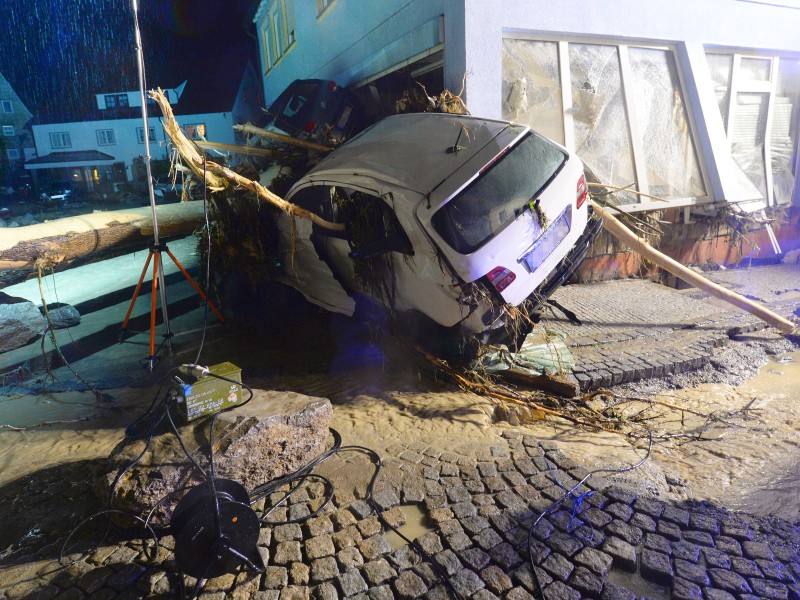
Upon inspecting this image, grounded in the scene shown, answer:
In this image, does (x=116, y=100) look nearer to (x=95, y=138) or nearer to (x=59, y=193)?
(x=95, y=138)

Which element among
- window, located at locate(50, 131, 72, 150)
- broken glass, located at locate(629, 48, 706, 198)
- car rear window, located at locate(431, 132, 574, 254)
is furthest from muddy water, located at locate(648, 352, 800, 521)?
window, located at locate(50, 131, 72, 150)

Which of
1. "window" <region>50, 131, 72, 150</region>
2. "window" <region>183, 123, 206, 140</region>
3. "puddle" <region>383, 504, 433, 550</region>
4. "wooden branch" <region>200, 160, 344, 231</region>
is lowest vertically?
"puddle" <region>383, 504, 433, 550</region>

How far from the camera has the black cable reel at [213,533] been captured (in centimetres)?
242

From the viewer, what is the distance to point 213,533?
8.13ft

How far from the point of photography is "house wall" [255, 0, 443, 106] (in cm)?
741

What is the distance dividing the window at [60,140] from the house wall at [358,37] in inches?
239

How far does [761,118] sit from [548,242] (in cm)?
783

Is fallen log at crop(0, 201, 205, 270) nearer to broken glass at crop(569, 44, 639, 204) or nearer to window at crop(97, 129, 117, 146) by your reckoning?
window at crop(97, 129, 117, 146)

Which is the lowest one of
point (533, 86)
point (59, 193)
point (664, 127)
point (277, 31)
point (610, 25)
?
point (59, 193)

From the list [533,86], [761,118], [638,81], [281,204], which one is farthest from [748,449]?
[761,118]

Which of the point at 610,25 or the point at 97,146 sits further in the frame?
the point at 97,146

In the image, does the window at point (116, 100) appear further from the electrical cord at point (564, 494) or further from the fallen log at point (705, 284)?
the electrical cord at point (564, 494)

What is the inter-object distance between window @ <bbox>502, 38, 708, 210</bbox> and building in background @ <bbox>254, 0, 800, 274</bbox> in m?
0.02

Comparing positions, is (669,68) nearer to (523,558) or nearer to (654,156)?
(654,156)
